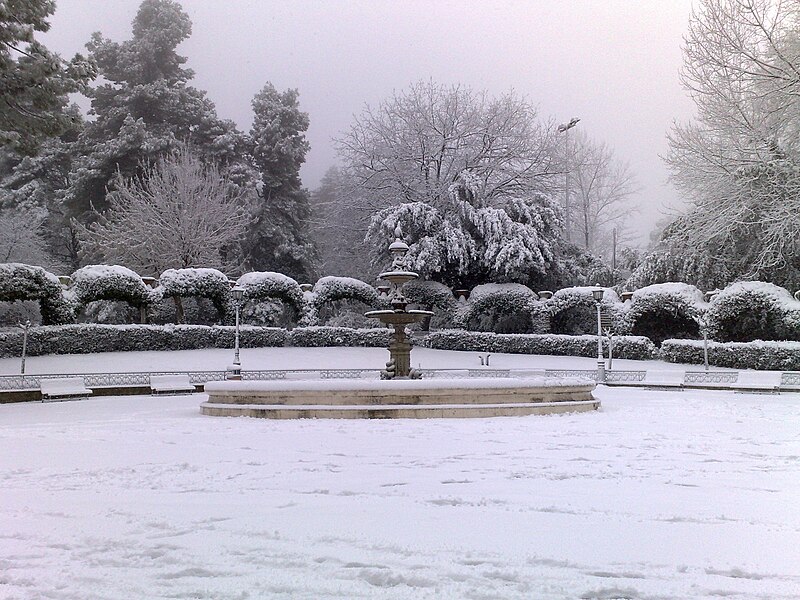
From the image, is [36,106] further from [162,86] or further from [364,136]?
[162,86]

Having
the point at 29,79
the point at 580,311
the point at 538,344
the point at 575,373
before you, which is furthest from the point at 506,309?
the point at 29,79

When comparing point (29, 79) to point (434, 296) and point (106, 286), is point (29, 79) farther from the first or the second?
point (434, 296)

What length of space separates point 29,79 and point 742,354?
20.7 metres

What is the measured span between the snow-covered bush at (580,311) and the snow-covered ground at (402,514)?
16.4 meters

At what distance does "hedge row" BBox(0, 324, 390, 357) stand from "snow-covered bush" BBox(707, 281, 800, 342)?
11671 millimetres

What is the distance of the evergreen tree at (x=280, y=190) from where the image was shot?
121ft

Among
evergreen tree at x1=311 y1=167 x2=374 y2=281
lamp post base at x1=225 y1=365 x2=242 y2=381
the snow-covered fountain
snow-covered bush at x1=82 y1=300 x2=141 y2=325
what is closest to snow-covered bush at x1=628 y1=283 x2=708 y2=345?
evergreen tree at x1=311 y1=167 x2=374 y2=281

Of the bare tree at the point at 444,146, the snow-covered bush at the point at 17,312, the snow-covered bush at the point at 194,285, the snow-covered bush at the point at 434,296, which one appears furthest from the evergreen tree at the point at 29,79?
the bare tree at the point at 444,146

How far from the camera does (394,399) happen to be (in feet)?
34.4

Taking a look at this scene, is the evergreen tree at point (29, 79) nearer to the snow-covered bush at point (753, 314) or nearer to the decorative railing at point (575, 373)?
the decorative railing at point (575, 373)

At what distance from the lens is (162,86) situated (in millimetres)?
35562

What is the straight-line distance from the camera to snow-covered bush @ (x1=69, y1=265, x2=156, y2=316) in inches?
871

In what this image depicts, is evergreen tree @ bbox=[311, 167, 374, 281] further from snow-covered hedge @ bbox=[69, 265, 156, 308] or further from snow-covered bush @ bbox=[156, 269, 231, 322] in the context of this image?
snow-covered hedge @ bbox=[69, 265, 156, 308]

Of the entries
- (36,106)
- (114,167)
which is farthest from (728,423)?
(114,167)
